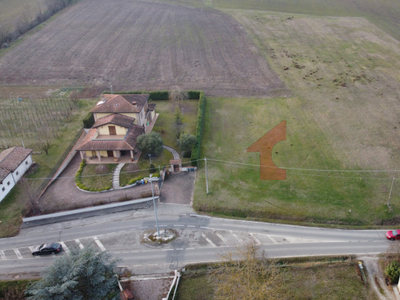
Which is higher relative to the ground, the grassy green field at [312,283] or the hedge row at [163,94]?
the hedge row at [163,94]

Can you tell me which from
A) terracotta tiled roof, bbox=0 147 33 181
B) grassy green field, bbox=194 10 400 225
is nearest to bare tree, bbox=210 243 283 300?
grassy green field, bbox=194 10 400 225

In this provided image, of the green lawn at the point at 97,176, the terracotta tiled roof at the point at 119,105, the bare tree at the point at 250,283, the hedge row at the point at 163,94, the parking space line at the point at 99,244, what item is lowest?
the parking space line at the point at 99,244

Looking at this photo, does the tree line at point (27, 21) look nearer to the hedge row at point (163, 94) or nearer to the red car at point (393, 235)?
the hedge row at point (163, 94)

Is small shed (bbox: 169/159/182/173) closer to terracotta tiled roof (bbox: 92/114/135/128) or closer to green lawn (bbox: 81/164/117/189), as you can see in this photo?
green lawn (bbox: 81/164/117/189)

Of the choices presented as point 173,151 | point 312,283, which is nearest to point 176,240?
point 312,283

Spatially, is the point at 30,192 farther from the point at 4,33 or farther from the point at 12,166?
the point at 4,33

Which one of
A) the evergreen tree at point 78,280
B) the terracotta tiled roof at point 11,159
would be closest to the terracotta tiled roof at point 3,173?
the terracotta tiled roof at point 11,159
